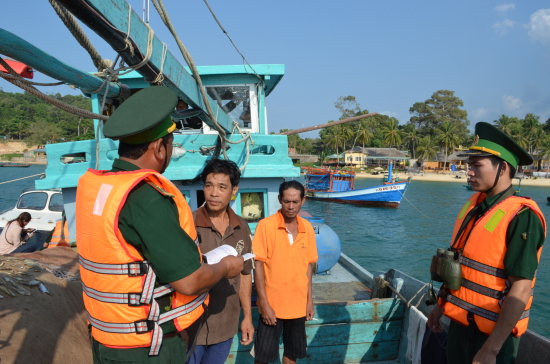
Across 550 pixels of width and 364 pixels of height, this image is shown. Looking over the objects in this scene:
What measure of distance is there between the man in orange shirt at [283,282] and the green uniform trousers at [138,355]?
4.21 ft

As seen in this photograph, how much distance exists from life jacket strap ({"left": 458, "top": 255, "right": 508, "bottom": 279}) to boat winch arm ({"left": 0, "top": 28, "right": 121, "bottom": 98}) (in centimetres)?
287

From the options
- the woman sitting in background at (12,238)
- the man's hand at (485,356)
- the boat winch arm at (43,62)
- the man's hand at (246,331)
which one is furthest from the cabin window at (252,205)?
the woman sitting in background at (12,238)

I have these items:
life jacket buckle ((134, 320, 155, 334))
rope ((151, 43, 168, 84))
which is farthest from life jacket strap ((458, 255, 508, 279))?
rope ((151, 43, 168, 84))

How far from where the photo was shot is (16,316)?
8.41 ft

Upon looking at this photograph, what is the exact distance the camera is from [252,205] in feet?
18.8

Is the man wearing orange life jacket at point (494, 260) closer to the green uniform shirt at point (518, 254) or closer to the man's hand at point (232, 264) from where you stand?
the green uniform shirt at point (518, 254)

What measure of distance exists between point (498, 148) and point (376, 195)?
1060 inches

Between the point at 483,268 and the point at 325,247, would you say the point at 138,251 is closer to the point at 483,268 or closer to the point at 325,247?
the point at 483,268

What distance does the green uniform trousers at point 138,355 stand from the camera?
1.52 metres

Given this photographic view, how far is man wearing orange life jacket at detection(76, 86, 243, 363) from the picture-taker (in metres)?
1.41

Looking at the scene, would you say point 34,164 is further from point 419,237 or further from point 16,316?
point 16,316

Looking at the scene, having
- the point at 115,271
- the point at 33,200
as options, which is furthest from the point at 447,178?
the point at 115,271

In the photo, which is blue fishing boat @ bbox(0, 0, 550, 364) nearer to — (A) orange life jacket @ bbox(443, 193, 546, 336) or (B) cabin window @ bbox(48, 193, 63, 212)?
(A) orange life jacket @ bbox(443, 193, 546, 336)

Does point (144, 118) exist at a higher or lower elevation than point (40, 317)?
higher
